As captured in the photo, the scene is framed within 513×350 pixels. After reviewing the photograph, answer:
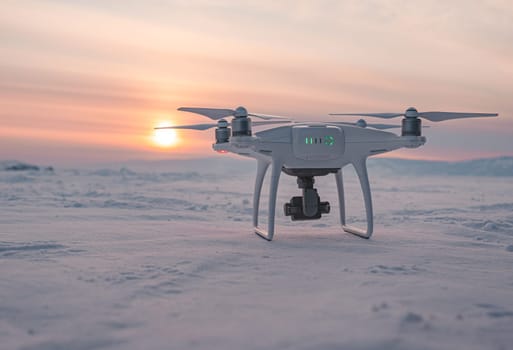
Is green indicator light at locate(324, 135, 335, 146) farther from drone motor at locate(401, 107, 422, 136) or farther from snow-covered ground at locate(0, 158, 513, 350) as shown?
snow-covered ground at locate(0, 158, 513, 350)

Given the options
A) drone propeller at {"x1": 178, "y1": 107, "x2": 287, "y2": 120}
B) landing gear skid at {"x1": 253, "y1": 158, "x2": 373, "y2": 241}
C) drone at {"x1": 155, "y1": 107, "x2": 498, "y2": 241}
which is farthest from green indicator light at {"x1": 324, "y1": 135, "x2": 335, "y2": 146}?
drone propeller at {"x1": 178, "y1": 107, "x2": 287, "y2": 120}

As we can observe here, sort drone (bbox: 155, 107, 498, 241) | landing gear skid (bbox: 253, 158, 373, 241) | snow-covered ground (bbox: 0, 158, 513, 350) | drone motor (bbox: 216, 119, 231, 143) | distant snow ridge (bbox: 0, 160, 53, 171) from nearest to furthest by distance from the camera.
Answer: snow-covered ground (bbox: 0, 158, 513, 350), drone (bbox: 155, 107, 498, 241), landing gear skid (bbox: 253, 158, 373, 241), drone motor (bbox: 216, 119, 231, 143), distant snow ridge (bbox: 0, 160, 53, 171)

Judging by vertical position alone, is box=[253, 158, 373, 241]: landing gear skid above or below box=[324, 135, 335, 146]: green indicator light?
below

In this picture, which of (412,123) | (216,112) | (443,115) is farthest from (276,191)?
(443,115)

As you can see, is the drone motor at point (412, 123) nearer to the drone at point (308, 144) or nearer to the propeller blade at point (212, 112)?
the drone at point (308, 144)

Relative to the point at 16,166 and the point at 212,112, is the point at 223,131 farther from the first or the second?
the point at 16,166

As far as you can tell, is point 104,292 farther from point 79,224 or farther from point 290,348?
point 79,224

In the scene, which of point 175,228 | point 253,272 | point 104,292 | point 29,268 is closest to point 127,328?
point 104,292

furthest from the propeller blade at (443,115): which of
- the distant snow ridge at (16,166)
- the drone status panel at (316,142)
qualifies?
the distant snow ridge at (16,166)
